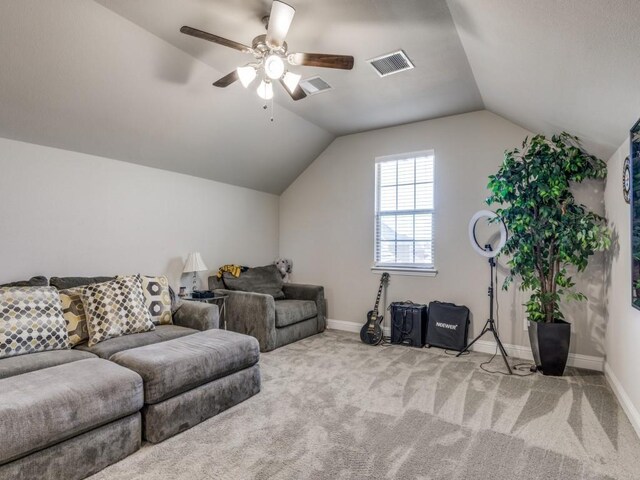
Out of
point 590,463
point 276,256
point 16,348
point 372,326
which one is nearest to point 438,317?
point 372,326

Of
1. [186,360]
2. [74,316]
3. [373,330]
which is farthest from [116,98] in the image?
[373,330]

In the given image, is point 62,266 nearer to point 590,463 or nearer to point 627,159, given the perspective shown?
point 590,463

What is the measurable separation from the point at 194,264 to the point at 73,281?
130cm

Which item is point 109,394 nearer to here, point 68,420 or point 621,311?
point 68,420

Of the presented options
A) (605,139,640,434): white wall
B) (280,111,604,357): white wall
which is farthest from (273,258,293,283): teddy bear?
(605,139,640,434): white wall

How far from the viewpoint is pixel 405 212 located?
4.75 metres

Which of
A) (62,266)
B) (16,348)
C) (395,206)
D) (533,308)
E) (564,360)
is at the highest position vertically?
(395,206)

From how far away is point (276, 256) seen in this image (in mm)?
5828

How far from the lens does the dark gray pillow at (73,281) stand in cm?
303

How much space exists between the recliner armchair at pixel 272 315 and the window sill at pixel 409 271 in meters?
0.84

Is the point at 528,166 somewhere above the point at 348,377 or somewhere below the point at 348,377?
above

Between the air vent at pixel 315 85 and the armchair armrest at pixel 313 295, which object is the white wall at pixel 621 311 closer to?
the air vent at pixel 315 85

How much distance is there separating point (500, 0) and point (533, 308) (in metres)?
2.69

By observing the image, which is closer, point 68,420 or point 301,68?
point 68,420
